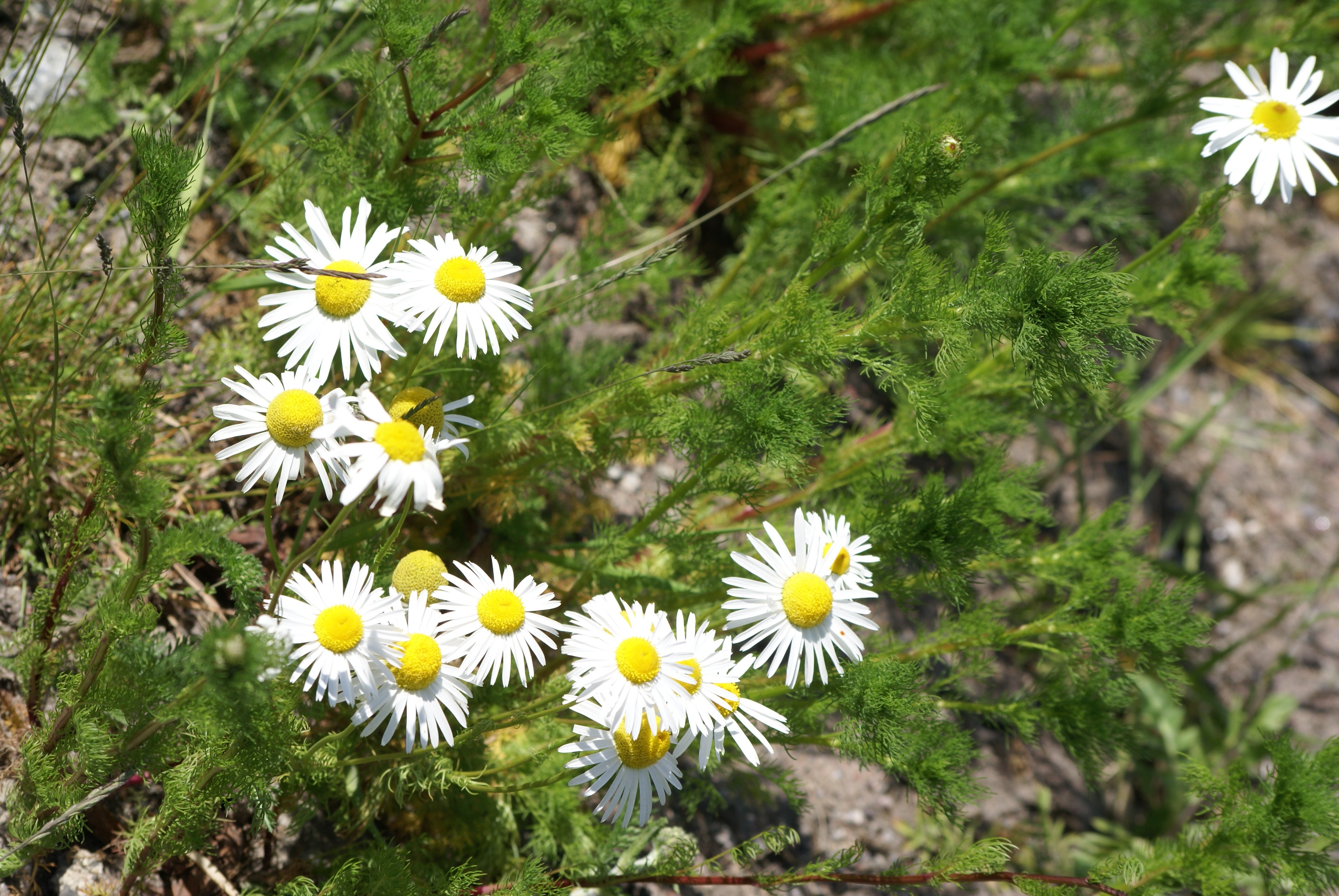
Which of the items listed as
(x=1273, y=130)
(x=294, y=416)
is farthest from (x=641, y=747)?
(x=1273, y=130)

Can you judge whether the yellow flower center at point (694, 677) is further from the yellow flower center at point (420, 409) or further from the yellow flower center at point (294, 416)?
the yellow flower center at point (294, 416)

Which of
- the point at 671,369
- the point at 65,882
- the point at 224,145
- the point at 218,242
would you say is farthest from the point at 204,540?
the point at 224,145

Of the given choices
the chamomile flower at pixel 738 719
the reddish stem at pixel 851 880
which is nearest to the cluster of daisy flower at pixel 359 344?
the chamomile flower at pixel 738 719

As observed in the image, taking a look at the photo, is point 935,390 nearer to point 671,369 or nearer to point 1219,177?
point 671,369

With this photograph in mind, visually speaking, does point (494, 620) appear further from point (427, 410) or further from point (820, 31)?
point (820, 31)

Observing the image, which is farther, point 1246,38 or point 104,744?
point 1246,38

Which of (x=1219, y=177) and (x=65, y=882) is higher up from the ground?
(x=1219, y=177)
